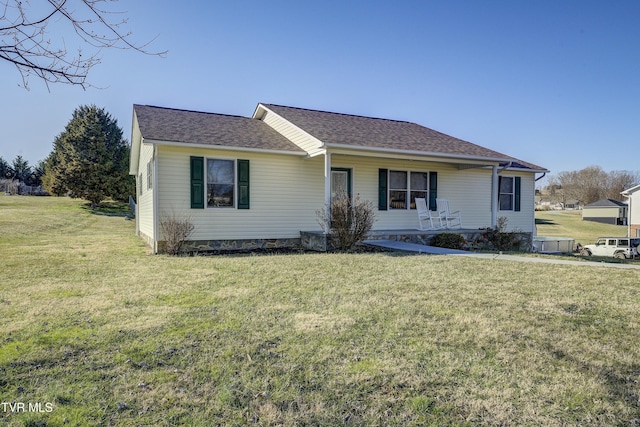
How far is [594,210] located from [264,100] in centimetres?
4837

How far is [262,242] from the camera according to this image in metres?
10.3

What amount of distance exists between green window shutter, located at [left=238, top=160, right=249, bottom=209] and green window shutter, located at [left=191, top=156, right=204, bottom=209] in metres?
0.92

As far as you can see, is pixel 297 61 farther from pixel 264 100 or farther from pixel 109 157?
pixel 109 157

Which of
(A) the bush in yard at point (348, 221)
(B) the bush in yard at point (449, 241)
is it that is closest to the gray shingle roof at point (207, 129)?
(A) the bush in yard at point (348, 221)

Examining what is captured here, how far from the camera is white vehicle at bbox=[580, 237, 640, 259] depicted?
1922 cm

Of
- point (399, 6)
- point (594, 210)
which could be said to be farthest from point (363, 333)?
point (594, 210)

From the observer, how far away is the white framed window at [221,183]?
980 centimetres

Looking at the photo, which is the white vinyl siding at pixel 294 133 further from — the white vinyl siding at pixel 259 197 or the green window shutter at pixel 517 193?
the green window shutter at pixel 517 193

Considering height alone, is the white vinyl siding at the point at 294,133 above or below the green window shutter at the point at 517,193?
above

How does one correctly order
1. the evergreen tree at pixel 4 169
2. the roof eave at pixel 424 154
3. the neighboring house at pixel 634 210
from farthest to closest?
the evergreen tree at pixel 4 169
the neighboring house at pixel 634 210
the roof eave at pixel 424 154

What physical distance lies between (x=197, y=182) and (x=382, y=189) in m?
5.44

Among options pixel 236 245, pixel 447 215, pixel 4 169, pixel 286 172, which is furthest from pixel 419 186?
pixel 4 169

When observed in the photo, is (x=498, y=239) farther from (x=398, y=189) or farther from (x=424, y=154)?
(x=424, y=154)

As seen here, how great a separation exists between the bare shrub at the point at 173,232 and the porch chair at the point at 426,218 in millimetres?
6727
